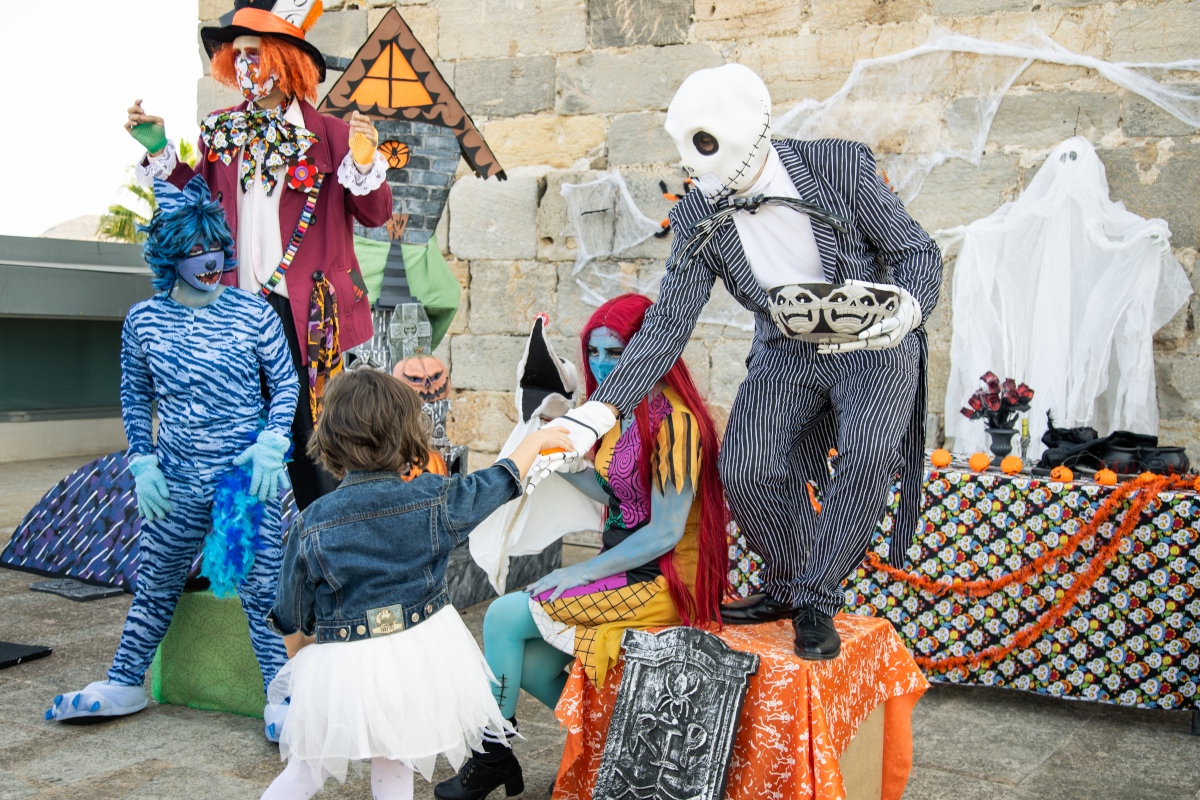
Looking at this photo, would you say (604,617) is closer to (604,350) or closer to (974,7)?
(604,350)

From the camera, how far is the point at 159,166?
3150 mm

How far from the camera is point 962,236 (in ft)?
15.5

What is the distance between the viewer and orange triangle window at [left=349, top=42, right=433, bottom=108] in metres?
4.91

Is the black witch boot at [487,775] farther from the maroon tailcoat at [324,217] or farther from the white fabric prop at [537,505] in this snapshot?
the maroon tailcoat at [324,217]

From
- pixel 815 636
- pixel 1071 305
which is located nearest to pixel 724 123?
pixel 815 636

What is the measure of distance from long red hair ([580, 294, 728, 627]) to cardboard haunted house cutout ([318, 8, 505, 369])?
239cm

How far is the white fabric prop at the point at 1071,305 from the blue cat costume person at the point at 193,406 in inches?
116

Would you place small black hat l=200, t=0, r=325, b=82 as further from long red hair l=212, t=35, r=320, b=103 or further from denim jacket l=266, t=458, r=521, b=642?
denim jacket l=266, t=458, r=521, b=642

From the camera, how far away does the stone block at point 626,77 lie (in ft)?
17.9

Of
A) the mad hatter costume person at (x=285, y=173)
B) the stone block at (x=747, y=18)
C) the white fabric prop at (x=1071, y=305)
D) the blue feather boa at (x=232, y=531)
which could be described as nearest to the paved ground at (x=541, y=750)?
the blue feather boa at (x=232, y=531)

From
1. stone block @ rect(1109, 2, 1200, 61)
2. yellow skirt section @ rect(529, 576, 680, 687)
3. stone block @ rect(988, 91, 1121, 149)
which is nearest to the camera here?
yellow skirt section @ rect(529, 576, 680, 687)

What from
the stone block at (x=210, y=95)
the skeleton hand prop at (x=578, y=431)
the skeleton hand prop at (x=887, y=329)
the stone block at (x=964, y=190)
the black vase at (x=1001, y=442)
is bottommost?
the black vase at (x=1001, y=442)

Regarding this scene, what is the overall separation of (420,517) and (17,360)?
803cm

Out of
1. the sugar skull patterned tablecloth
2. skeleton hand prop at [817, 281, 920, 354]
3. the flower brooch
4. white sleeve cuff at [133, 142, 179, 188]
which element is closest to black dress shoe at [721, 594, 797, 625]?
skeleton hand prop at [817, 281, 920, 354]
